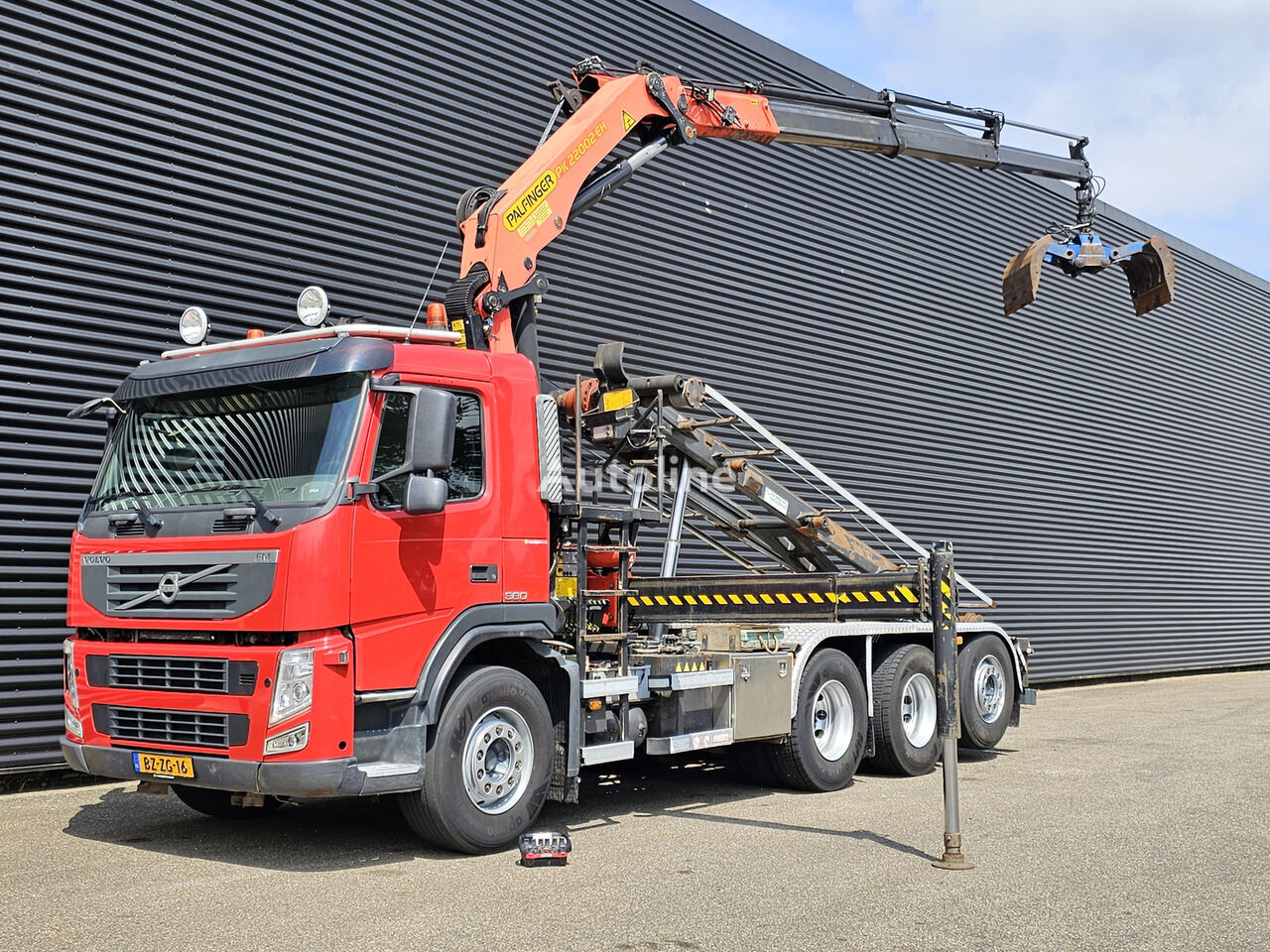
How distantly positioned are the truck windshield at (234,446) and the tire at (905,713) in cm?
560

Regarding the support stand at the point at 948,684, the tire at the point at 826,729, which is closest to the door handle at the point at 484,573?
the support stand at the point at 948,684

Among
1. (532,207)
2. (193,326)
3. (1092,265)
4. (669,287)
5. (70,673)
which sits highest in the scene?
(669,287)

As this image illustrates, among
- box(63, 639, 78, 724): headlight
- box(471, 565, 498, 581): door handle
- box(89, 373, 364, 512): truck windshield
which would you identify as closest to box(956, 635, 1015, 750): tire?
box(471, 565, 498, 581): door handle

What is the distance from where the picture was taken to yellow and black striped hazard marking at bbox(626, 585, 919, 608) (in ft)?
31.2

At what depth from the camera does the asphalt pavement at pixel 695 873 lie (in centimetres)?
545

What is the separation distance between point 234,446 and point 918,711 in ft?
21.5

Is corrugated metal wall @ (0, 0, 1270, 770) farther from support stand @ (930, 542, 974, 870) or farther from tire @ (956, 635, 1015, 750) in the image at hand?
support stand @ (930, 542, 974, 870)

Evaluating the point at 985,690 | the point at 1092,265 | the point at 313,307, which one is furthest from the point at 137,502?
the point at 1092,265

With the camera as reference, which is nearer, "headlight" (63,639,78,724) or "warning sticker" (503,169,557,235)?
"headlight" (63,639,78,724)

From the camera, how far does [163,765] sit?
6.77 m

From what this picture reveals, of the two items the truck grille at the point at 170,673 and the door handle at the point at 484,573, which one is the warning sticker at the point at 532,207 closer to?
the door handle at the point at 484,573

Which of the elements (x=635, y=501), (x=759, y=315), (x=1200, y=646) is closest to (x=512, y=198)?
(x=635, y=501)

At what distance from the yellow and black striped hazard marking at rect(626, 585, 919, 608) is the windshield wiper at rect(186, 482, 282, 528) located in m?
3.25

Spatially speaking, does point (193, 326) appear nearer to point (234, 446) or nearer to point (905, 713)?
point (234, 446)
